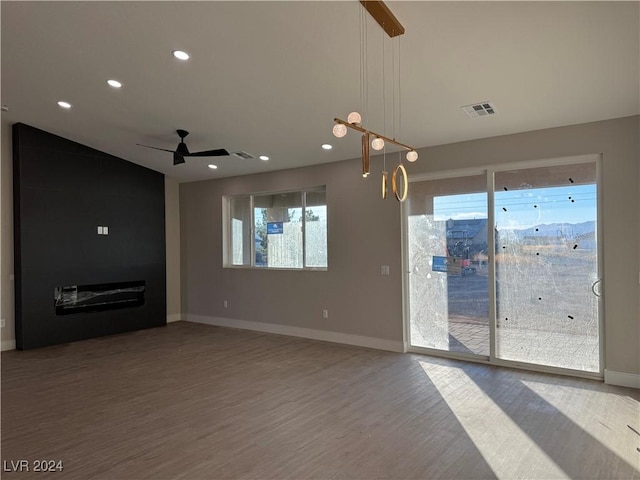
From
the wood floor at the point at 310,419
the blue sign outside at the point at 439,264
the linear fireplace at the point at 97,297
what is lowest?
the wood floor at the point at 310,419

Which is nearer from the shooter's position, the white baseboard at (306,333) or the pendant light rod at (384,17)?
the pendant light rod at (384,17)

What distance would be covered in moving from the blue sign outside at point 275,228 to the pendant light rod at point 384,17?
4.55 meters

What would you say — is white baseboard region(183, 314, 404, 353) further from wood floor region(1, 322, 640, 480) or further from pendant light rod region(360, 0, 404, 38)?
pendant light rod region(360, 0, 404, 38)

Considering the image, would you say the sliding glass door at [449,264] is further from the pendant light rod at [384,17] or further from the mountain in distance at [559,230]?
the pendant light rod at [384,17]

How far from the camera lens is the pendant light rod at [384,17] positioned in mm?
2645

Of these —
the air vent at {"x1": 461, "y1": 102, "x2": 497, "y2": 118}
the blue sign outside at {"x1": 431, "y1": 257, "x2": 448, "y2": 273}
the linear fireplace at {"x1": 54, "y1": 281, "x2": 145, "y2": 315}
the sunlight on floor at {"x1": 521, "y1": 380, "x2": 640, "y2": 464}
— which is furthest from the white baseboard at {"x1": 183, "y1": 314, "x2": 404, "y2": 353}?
the air vent at {"x1": 461, "y1": 102, "x2": 497, "y2": 118}

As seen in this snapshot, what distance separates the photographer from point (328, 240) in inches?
257

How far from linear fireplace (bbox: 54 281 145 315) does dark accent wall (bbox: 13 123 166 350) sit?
0.08m

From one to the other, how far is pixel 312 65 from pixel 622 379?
14.5 ft

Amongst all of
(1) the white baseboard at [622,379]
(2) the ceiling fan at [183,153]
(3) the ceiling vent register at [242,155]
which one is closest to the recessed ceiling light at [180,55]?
(2) the ceiling fan at [183,153]

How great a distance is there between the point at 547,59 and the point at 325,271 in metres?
4.14

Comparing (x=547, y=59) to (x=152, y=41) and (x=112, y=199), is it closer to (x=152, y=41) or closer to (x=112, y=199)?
(x=152, y=41)

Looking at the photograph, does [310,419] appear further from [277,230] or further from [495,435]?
[277,230]

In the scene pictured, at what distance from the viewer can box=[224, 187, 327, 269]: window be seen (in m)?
6.80
